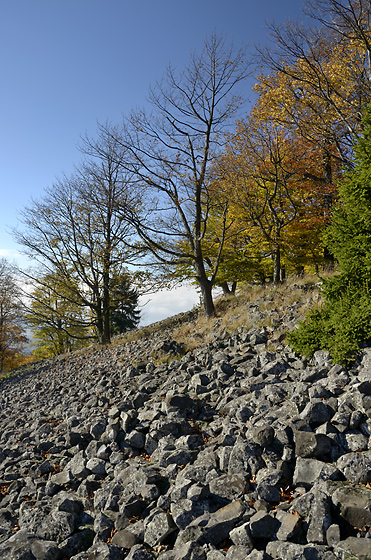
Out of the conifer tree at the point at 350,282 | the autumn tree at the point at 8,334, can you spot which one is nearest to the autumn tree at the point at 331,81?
the conifer tree at the point at 350,282

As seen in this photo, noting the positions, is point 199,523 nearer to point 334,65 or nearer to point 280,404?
point 280,404

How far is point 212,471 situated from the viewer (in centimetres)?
443

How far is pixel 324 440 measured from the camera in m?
4.14

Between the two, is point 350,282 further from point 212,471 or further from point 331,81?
point 331,81

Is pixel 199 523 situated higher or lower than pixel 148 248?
lower

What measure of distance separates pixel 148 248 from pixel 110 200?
2.72 metres

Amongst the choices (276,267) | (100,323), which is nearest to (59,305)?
(100,323)

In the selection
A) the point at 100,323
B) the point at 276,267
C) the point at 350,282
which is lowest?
the point at 350,282

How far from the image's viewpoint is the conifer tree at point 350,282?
5.58m

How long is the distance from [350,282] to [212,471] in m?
3.92

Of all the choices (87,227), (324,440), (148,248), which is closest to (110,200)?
(148,248)

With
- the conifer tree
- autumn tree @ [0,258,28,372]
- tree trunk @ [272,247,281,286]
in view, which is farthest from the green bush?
autumn tree @ [0,258,28,372]

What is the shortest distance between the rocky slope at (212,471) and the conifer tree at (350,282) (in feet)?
1.02

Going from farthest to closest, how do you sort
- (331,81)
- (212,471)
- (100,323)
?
(100,323) → (331,81) → (212,471)
